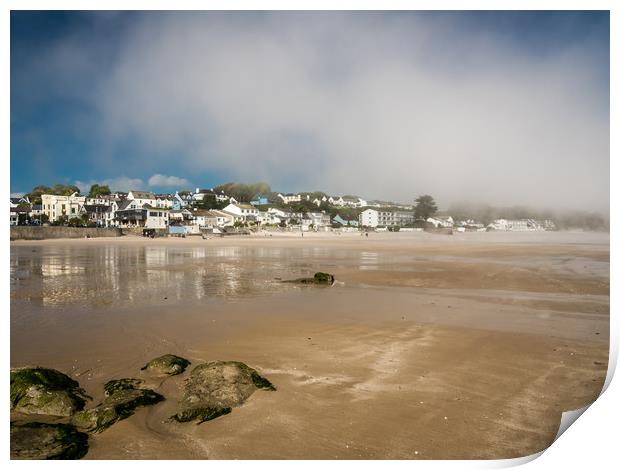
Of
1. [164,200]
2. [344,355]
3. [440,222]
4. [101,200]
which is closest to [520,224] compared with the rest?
[440,222]

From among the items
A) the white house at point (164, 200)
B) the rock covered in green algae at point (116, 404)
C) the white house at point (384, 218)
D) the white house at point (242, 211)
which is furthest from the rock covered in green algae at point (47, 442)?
the white house at point (164, 200)

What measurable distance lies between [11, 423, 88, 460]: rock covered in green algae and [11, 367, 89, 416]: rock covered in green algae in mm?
218

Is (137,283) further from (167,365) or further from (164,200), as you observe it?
(164,200)

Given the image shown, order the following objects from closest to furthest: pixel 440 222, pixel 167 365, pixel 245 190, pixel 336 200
Result: pixel 167 365, pixel 440 222, pixel 245 190, pixel 336 200

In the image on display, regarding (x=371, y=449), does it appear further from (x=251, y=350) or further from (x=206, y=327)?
(x=206, y=327)

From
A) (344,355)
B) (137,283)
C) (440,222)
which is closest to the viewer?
(344,355)

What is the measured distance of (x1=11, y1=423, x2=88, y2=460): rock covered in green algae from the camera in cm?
230

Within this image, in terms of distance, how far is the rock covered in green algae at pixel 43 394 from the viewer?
2754 millimetres

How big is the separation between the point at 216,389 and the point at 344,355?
1.51m

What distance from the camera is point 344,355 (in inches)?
159

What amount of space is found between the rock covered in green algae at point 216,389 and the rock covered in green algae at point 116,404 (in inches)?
11.3

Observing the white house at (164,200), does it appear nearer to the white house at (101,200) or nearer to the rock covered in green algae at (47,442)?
the white house at (101,200)

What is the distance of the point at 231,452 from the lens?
2.34m

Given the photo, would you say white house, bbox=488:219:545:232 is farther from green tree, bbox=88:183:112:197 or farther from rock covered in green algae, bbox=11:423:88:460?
green tree, bbox=88:183:112:197
